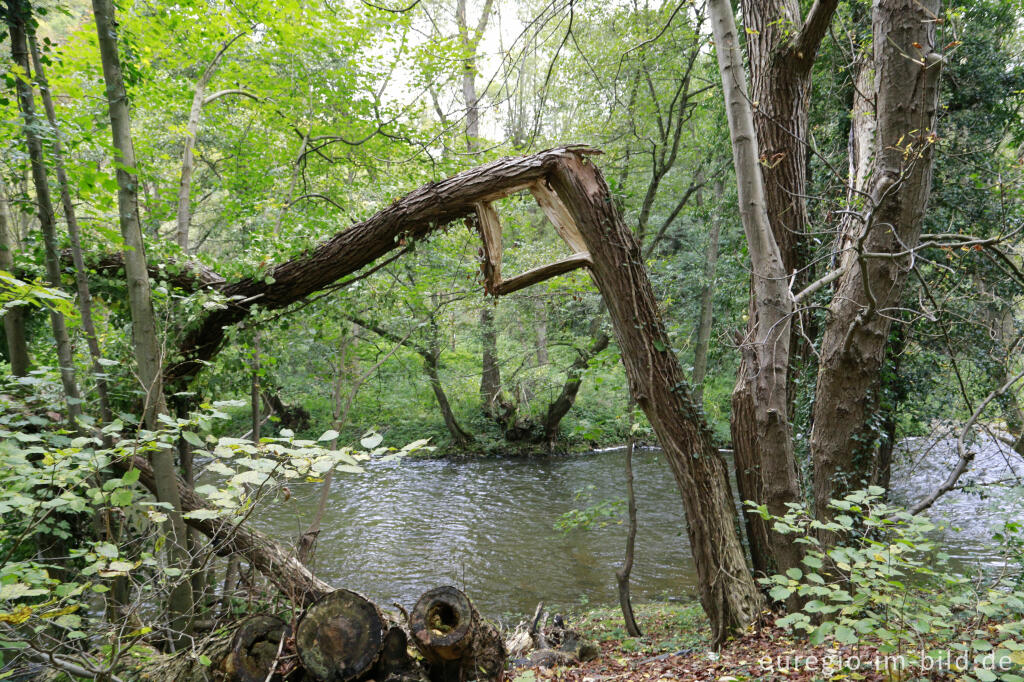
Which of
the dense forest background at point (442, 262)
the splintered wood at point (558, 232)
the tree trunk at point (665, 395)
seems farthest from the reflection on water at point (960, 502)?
the splintered wood at point (558, 232)

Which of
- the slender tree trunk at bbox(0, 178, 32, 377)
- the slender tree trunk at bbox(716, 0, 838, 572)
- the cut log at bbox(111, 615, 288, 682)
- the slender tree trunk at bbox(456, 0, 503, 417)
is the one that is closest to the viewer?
the cut log at bbox(111, 615, 288, 682)

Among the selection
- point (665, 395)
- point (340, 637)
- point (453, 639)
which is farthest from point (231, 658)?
point (665, 395)

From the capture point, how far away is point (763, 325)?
3.34m

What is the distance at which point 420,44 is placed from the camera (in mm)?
7113

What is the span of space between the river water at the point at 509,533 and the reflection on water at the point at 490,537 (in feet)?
0.06

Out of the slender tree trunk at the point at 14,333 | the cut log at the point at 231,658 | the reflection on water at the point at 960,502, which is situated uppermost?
the slender tree trunk at the point at 14,333

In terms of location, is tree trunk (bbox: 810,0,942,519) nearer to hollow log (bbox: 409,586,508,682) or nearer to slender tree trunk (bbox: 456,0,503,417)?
hollow log (bbox: 409,586,508,682)

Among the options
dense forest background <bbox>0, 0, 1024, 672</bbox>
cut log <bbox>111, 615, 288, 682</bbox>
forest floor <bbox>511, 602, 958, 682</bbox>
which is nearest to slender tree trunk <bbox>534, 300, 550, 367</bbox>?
dense forest background <bbox>0, 0, 1024, 672</bbox>

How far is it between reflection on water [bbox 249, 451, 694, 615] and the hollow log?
2292 mm

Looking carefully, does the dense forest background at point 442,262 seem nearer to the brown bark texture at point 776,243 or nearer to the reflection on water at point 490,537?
the brown bark texture at point 776,243

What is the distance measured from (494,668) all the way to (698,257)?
1192cm

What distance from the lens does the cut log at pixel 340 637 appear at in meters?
2.75

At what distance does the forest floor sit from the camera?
101 inches

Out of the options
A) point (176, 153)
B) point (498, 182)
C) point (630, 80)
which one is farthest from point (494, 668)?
point (176, 153)
